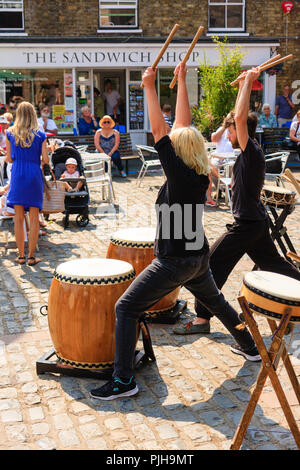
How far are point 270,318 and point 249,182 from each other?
5.53ft

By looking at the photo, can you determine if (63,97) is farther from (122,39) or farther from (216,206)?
(216,206)

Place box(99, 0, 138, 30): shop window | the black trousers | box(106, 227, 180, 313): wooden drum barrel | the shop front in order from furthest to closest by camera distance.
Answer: box(99, 0, 138, 30): shop window → the shop front → box(106, 227, 180, 313): wooden drum barrel → the black trousers

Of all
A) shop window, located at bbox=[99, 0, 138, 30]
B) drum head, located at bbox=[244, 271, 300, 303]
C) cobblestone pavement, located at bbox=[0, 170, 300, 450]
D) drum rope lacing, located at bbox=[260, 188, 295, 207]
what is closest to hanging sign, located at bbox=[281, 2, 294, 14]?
shop window, located at bbox=[99, 0, 138, 30]

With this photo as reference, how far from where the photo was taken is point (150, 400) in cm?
423

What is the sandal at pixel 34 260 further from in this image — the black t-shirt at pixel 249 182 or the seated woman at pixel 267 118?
the seated woman at pixel 267 118

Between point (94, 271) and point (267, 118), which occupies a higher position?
point (267, 118)

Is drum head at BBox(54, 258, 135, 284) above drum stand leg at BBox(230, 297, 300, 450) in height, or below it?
above

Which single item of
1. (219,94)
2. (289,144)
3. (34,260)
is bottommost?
(34,260)

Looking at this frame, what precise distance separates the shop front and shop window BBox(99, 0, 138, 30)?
1.03m

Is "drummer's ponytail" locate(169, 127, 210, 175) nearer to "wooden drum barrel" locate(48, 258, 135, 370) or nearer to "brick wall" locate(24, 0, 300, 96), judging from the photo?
"wooden drum barrel" locate(48, 258, 135, 370)

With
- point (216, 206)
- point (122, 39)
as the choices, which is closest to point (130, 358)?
point (216, 206)

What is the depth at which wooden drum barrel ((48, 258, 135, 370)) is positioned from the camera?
4.41 m

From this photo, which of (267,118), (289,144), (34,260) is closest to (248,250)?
(34,260)

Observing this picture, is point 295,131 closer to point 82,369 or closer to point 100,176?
point 100,176
